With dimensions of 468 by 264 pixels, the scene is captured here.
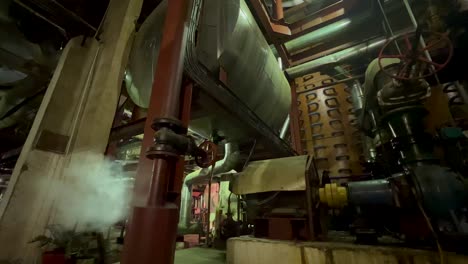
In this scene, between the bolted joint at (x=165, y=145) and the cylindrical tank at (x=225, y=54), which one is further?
the cylindrical tank at (x=225, y=54)

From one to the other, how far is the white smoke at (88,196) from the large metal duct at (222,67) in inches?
22.0

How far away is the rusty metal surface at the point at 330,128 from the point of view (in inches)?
107

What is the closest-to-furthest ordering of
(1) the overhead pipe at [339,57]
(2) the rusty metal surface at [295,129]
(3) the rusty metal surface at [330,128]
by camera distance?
(1) the overhead pipe at [339,57] < (3) the rusty metal surface at [330,128] < (2) the rusty metal surface at [295,129]

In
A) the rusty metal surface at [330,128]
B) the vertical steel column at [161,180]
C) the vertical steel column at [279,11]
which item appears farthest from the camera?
the rusty metal surface at [330,128]

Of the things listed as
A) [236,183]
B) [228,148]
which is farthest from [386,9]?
[236,183]

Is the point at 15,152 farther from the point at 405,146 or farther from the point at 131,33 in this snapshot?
the point at 405,146

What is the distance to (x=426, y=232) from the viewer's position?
3.90ft

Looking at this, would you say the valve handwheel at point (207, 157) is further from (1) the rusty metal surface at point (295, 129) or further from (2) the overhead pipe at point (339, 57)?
(2) the overhead pipe at point (339, 57)

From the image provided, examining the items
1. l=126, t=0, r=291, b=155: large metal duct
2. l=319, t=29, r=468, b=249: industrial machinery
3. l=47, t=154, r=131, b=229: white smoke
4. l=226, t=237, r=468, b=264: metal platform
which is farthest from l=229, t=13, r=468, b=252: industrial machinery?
l=47, t=154, r=131, b=229: white smoke

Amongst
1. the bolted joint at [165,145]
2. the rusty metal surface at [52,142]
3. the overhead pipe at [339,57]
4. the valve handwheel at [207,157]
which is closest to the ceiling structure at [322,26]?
the overhead pipe at [339,57]

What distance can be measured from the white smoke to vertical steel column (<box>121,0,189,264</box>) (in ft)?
2.65

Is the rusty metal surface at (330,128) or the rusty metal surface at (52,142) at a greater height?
the rusty metal surface at (330,128)

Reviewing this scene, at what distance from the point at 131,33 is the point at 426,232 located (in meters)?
2.44

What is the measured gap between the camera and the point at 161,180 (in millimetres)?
822
